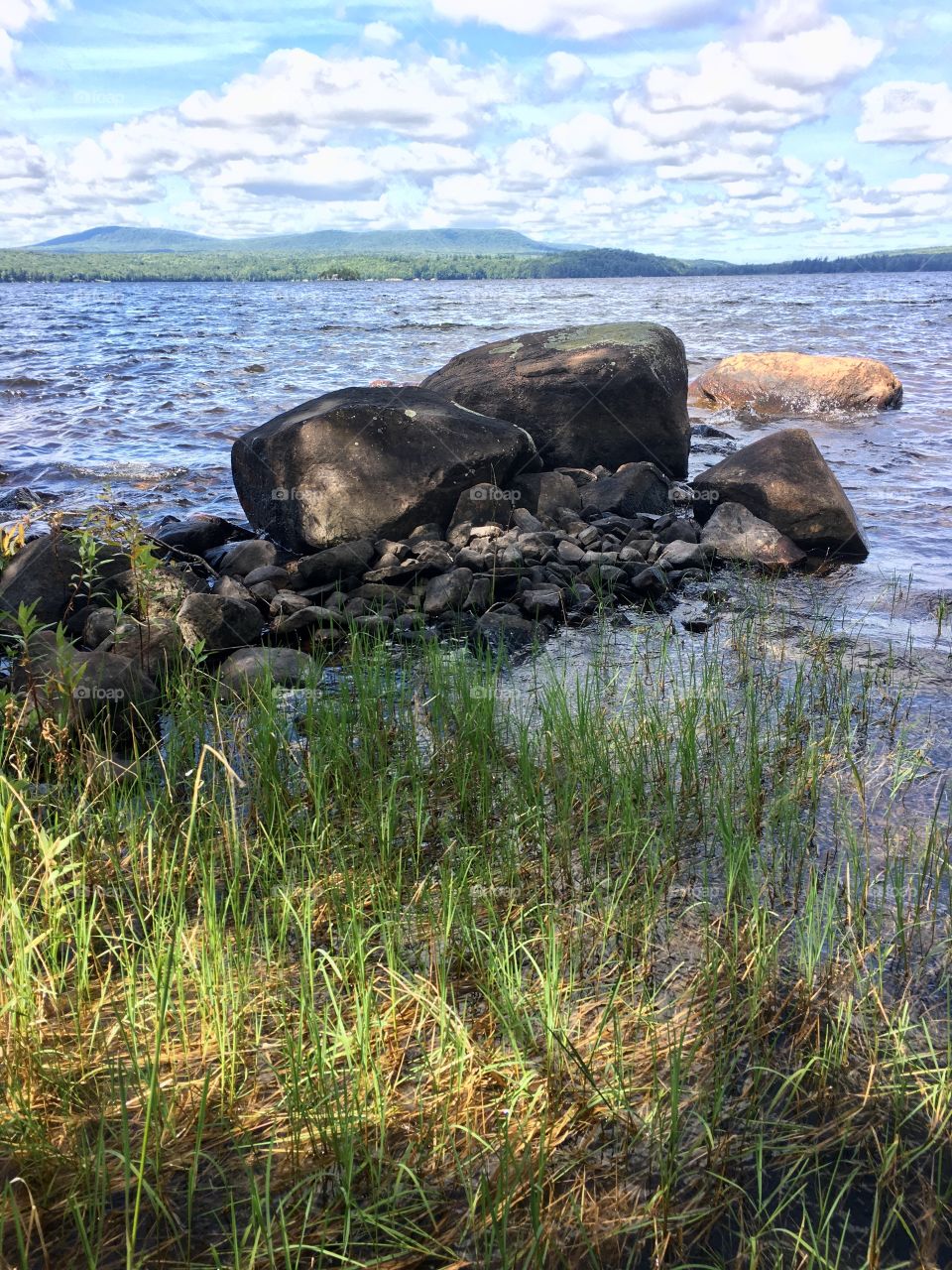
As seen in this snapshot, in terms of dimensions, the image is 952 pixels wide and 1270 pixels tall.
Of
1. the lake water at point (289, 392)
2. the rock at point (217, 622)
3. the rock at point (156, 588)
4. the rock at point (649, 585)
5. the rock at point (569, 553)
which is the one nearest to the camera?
the rock at point (156, 588)

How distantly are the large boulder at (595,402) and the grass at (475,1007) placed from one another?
6554mm

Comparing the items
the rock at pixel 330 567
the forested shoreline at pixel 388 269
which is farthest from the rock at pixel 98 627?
the forested shoreline at pixel 388 269

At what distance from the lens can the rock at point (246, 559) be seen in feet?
25.8

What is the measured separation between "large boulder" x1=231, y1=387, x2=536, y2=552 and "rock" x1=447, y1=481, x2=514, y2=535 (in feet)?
0.62

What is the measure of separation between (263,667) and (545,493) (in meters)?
4.58

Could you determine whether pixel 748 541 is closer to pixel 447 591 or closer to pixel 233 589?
pixel 447 591

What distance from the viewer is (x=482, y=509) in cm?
838

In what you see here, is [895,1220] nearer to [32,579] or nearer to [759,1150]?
[759,1150]

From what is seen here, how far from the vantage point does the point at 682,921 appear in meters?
3.42

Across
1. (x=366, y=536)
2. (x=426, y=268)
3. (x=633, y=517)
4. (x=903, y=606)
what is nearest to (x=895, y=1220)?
(x=903, y=606)

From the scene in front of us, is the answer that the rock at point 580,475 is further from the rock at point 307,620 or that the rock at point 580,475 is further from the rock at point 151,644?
the rock at point 151,644

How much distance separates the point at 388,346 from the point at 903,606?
23623mm

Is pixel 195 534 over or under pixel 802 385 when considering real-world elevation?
under

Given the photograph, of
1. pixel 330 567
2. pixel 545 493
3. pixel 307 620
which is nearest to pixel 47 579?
pixel 307 620
